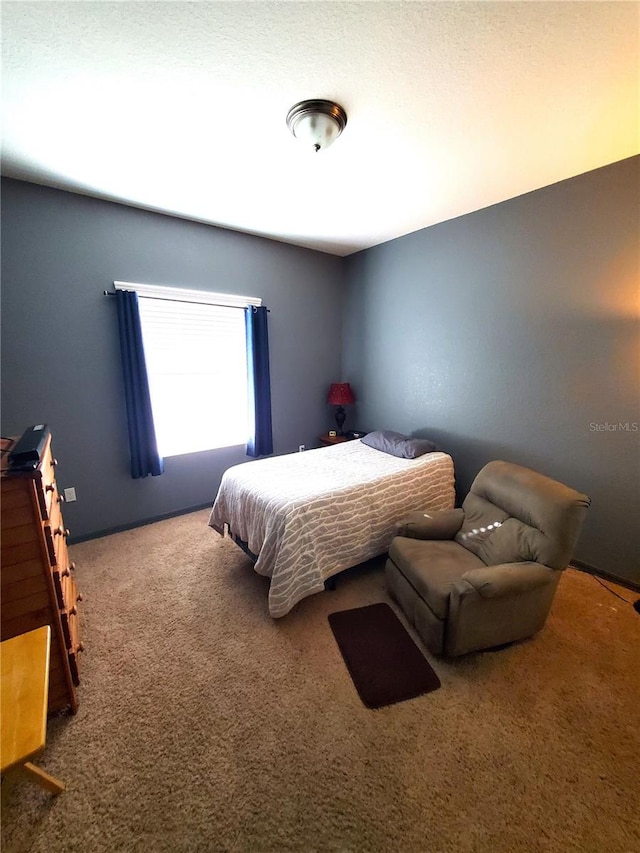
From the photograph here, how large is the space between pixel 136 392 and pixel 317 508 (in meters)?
1.89

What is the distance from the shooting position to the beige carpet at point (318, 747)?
105 centimetres

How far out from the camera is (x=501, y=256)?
8.49 feet

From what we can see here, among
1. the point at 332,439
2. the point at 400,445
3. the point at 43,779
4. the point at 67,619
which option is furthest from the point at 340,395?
the point at 43,779

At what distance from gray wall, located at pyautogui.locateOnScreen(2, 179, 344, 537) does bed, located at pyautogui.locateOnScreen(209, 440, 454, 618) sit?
0.97 meters

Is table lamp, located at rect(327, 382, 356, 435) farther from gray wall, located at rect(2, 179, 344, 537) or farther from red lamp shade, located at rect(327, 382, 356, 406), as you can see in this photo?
gray wall, located at rect(2, 179, 344, 537)

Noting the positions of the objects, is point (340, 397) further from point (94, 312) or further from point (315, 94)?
point (315, 94)

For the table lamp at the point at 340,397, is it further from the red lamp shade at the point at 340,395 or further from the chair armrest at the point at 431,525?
the chair armrest at the point at 431,525

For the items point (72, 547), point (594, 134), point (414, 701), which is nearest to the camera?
point (414, 701)

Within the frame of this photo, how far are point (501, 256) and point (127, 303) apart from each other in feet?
10.0

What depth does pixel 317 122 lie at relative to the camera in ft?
5.29

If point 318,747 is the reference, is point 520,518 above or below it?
above

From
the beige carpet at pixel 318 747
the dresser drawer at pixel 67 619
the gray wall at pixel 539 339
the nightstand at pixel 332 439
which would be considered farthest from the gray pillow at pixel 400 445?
the dresser drawer at pixel 67 619

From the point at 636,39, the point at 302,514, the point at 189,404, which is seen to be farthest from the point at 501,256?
the point at 189,404

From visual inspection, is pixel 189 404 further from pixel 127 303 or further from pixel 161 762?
pixel 161 762
